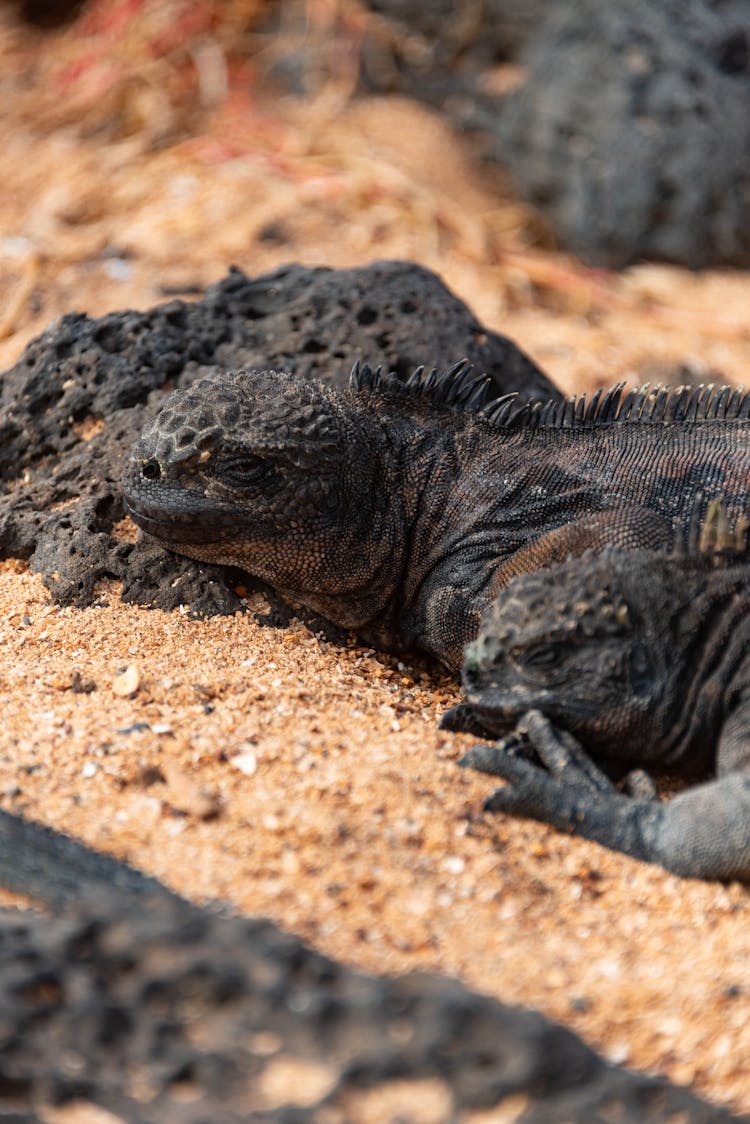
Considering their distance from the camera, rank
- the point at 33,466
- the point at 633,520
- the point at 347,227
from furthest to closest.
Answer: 1. the point at 347,227
2. the point at 33,466
3. the point at 633,520

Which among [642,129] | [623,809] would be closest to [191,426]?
[623,809]

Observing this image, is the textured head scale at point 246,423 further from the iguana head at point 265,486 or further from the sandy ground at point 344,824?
the sandy ground at point 344,824

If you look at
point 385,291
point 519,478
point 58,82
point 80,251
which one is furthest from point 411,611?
point 58,82

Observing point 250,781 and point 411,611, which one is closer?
point 250,781

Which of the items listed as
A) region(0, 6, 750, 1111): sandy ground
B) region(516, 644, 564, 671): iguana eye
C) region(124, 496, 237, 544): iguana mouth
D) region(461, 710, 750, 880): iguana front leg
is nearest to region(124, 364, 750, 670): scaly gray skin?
region(124, 496, 237, 544): iguana mouth

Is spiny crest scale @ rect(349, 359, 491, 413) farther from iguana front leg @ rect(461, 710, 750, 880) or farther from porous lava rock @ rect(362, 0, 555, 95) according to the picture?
porous lava rock @ rect(362, 0, 555, 95)

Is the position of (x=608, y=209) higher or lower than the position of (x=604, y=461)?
lower

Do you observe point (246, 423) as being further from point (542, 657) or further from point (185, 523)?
point (542, 657)

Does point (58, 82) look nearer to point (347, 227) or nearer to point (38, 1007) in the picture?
point (347, 227)
